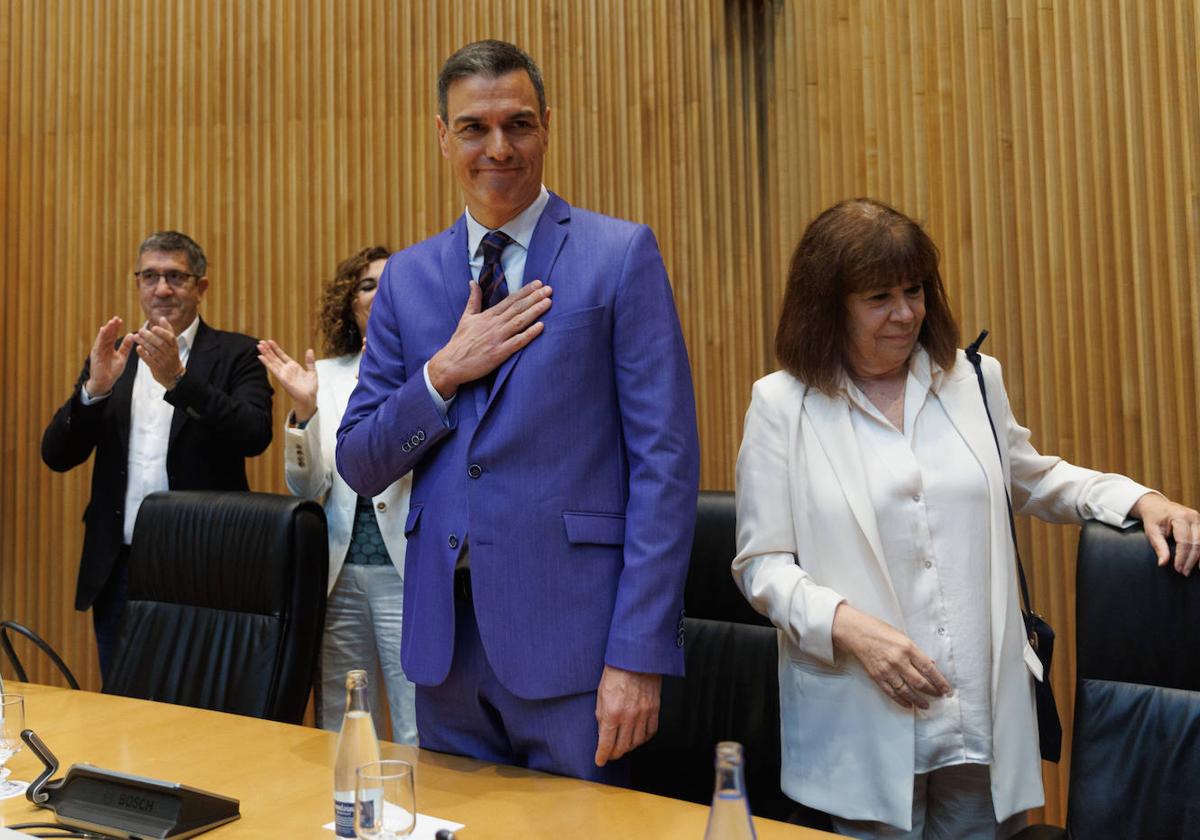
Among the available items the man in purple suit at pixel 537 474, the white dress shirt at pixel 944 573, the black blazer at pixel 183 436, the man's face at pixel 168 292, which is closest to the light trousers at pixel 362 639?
the black blazer at pixel 183 436

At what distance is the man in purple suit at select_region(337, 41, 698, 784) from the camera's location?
155 centimetres

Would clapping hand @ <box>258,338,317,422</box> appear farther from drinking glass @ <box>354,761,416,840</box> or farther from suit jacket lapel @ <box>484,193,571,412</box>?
drinking glass @ <box>354,761,416,840</box>

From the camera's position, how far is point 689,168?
358 cm

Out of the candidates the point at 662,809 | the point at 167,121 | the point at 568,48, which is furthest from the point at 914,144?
the point at 167,121

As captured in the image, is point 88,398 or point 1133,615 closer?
point 1133,615

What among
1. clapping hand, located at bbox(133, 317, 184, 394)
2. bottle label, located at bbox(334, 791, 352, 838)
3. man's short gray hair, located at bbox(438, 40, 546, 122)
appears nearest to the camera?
bottle label, located at bbox(334, 791, 352, 838)

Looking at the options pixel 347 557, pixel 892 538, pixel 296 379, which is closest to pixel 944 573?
pixel 892 538

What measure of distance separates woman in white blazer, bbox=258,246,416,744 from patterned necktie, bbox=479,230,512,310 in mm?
1092

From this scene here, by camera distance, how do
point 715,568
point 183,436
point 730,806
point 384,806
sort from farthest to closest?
point 183,436 → point 715,568 → point 384,806 → point 730,806

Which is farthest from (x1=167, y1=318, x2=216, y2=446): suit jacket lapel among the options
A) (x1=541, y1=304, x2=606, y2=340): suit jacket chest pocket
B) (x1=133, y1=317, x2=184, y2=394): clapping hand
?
(x1=541, y1=304, x2=606, y2=340): suit jacket chest pocket

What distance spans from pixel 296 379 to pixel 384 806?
6.11ft

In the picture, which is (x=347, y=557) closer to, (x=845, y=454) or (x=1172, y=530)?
(x=845, y=454)

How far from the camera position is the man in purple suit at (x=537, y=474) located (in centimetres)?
155

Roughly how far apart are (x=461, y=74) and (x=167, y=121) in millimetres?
3034
